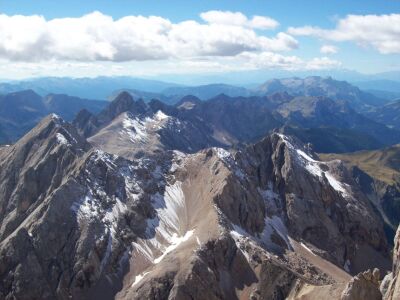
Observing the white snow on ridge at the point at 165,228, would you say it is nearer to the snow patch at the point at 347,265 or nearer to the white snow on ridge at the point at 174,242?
the white snow on ridge at the point at 174,242

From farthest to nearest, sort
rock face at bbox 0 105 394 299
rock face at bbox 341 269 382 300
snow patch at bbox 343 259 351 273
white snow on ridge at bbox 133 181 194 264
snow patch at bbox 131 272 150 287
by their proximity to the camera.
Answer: snow patch at bbox 343 259 351 273, white snow on ridge at bbox 133 181 194 264, snow patch at bbox 131 272 150 287, rock face at bbox 0 105 394 299, rock face at bbox 341 269 382 300

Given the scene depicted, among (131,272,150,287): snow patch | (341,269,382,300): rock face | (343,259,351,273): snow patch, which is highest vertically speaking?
(341,269,382,300): rock face

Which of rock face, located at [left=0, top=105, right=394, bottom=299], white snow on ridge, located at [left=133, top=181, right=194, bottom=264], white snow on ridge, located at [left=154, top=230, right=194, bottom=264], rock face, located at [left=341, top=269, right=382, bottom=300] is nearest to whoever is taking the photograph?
rock face, located at [left=341, top=269, right=382, bottom=300]

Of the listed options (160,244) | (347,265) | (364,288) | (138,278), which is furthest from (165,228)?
(364,288)

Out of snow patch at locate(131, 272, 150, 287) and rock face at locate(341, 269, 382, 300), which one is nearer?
rock face at locate(341, 269, 382, 300)

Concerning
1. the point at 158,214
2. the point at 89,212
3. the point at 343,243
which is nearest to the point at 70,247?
the point at 89,212

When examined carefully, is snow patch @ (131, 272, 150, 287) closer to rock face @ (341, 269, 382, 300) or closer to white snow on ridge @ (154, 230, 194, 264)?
white snow on ridge @ (154, 230, 194, 264)

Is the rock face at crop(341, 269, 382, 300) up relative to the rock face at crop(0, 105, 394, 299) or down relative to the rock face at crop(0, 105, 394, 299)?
up

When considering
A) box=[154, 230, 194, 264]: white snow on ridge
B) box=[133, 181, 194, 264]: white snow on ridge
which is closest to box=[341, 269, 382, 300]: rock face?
box=[154, 230, 194, 264]: white snow on ridge

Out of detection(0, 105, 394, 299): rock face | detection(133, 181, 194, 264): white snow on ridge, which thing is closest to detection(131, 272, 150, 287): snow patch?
detection(0, 105, 394, 299): rock face

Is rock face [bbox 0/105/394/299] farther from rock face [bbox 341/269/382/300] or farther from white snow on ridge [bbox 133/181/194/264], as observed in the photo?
rock face [bbox 341/269/382/300]

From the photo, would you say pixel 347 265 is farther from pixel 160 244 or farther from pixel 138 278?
pixel 138 278
